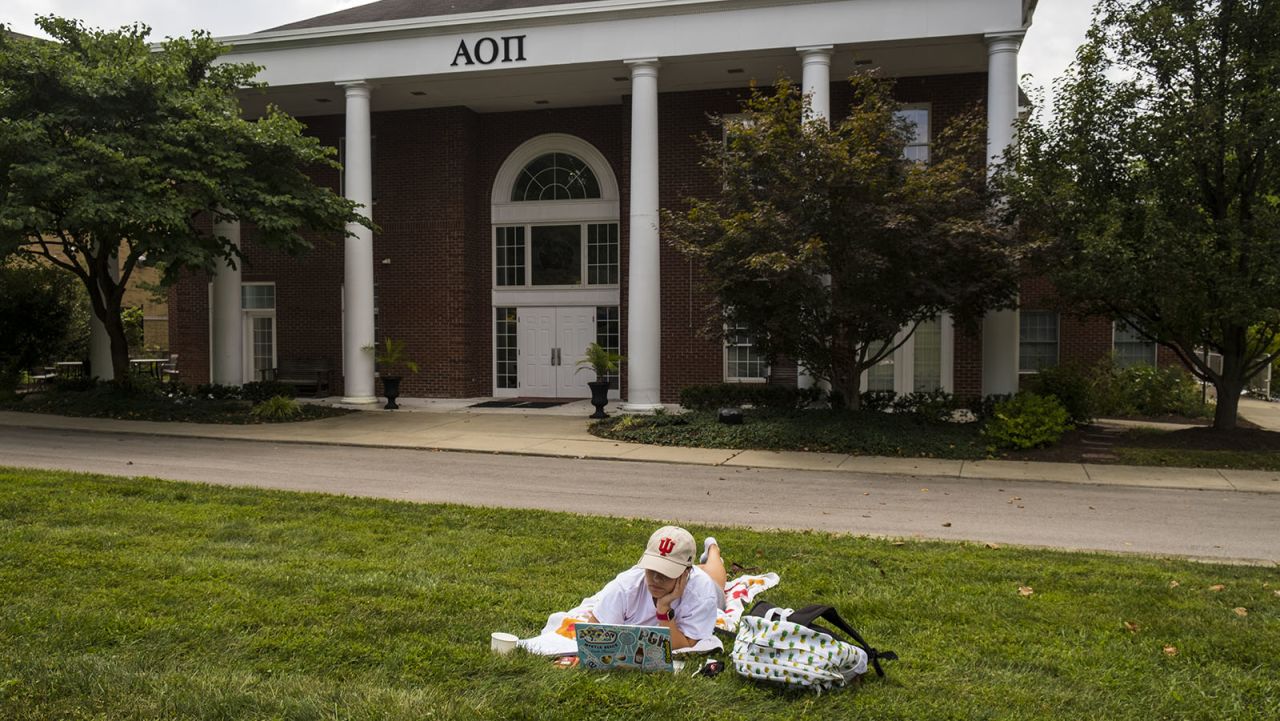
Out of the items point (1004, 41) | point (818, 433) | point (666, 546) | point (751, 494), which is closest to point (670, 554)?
point (666, 546)

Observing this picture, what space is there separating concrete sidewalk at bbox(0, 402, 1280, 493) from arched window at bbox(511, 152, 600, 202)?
21.2 feet

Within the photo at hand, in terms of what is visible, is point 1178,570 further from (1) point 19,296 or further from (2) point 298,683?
(1) point 19,296

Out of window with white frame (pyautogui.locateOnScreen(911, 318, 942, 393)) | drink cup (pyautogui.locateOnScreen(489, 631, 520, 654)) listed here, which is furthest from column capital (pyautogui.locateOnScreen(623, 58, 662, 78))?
drink cup (pyautogui.locateOnScreen(489, 631, 520, 654))

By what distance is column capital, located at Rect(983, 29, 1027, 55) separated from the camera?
57.1 feet

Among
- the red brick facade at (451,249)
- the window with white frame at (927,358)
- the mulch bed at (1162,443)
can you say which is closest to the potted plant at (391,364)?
the red brick facade at (451,249)

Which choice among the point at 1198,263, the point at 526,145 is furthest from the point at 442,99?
the point at 1198,263

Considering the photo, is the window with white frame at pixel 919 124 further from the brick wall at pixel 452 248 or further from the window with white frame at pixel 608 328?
the window with white frame at pixel 608 328

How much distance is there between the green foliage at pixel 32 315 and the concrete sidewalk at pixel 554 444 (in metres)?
7.23

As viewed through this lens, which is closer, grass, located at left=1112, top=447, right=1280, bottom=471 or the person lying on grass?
the person lying on grass

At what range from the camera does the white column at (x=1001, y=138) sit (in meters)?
17.3

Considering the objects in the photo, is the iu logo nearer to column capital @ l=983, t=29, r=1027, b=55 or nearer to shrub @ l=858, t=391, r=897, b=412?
shrub @ l=858, t=391, r=897, b=412

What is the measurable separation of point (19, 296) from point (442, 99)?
41.3ft

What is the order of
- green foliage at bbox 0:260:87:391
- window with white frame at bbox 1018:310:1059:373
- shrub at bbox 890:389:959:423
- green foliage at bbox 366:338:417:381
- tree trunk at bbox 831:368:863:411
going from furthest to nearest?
green foliage at bbox 0:260:87:391
green foliage at bbox 366:338:417:381
window with white frame at bbox 1018:310:1059:373
tree trunk at bbox 831:368:863:411
shrub at bbox 890:389:959:423

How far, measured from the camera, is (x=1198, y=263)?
515 inches
